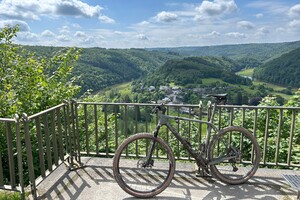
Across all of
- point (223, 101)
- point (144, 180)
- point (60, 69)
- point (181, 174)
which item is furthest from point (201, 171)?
point (60, 69)

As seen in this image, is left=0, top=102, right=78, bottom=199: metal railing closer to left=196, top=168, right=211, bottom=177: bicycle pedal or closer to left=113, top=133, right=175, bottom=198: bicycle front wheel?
left=113, top=133, right=175, bottom=198: bicycle front wheel

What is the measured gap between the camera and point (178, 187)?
9.77 ft

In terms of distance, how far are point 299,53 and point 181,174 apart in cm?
6397

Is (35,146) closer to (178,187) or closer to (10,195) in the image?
(10,195)

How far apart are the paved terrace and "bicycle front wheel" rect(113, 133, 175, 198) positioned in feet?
0.40

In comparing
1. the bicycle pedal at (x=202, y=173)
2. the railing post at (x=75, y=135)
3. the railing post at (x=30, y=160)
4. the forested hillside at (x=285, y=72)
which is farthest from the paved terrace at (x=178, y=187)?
the forested hillside at (x=285, y=72)

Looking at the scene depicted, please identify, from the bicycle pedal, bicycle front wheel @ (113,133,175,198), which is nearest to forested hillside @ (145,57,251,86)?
bicycle front wheel @ (113,133,175,198)

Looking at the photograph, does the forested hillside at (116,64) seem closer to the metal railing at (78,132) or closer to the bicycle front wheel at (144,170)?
the metal railing at (78,132)

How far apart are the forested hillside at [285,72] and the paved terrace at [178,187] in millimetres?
56086

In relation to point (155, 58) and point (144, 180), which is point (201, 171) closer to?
point (144, 180)

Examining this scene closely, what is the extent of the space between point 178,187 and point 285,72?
6327cm

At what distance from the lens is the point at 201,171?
3.24m

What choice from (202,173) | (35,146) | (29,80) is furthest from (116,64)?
(202,173)

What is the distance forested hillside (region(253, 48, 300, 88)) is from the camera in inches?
2114
